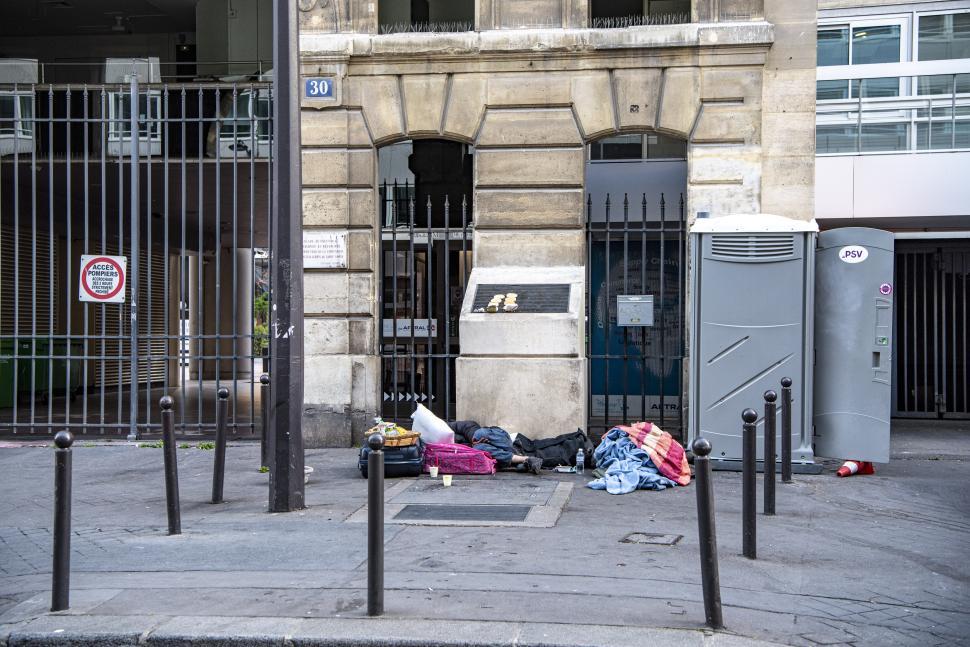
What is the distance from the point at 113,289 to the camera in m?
13.1

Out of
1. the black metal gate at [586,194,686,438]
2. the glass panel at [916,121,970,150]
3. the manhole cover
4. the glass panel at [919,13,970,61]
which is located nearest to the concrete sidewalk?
the manhole cover

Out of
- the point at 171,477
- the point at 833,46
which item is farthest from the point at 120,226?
the point at 833,46

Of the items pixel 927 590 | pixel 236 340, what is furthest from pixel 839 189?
pixel 927 590

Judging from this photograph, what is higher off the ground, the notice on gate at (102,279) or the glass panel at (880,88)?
the glass panel at (880,88)

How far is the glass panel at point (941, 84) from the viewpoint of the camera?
50.9ft

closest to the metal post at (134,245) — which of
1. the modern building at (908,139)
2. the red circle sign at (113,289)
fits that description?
the red circle sign at (113,289)

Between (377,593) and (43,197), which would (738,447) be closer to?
(377,593)

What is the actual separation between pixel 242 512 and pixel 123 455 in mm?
4147

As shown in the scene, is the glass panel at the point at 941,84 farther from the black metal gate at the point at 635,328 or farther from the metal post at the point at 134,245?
the metal post at the point at 134,245

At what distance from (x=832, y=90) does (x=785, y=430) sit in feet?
27.2

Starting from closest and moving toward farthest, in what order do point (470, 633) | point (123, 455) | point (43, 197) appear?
point (470, 633) < point (123, 455) < point (43, 197)

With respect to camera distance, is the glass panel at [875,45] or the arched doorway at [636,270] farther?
the glass panel at [875,45]

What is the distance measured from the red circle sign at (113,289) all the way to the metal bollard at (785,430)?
8237 mm

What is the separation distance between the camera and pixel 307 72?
13.0 meters
